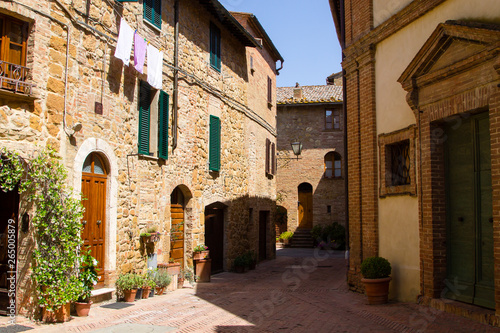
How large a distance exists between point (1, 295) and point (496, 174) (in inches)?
302

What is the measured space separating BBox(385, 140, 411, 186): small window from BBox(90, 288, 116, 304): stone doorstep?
571 cm

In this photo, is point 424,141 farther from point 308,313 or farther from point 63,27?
point 63,27

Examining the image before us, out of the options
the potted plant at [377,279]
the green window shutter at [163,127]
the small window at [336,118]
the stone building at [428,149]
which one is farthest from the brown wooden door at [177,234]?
the small window at [336,118]

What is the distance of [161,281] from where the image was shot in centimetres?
1013

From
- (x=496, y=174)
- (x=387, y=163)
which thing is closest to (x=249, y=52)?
(x=387, y=163)

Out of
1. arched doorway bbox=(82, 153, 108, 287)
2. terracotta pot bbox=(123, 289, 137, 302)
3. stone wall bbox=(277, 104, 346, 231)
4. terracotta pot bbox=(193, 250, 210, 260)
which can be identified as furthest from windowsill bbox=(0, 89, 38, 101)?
stone wall bbox=(277, 104, 346, 231)

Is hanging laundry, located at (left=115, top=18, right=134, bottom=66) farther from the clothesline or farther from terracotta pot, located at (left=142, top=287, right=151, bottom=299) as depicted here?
terracotta pot, located at (left=142, top=287, right=151, bottom=299)

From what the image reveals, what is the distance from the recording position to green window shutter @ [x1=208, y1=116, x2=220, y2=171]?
13.5m

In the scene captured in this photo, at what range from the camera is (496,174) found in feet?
21.0

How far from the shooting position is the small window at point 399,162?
8.88 meters

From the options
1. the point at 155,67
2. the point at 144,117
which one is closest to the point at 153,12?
the point at 155,67

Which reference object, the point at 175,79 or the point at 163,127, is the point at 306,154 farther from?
the point at 163,127

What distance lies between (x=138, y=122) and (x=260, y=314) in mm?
4819

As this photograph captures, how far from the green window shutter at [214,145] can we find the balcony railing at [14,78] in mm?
6724
